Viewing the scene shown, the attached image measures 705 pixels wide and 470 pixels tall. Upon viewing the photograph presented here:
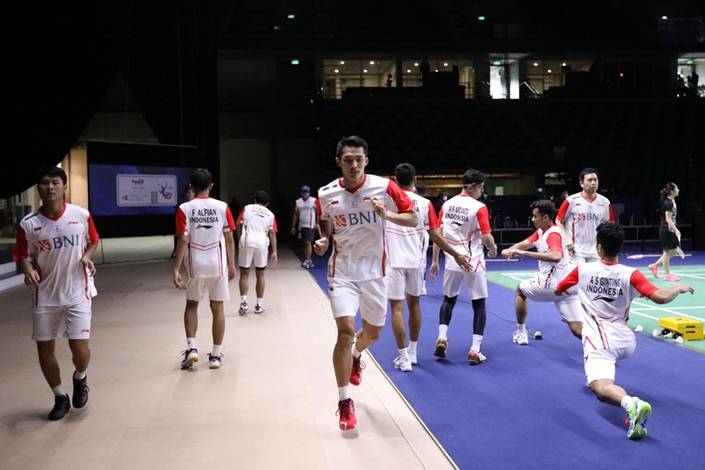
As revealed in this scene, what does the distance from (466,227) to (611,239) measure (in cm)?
213

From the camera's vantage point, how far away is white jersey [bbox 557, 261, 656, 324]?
470cm

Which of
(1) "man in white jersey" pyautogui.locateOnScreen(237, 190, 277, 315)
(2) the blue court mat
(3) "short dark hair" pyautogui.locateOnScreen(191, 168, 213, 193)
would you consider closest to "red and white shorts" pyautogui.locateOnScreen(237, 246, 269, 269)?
(1) "man in white jersey" pyautogui.locateOnScreen(237, 190, 277, 315)

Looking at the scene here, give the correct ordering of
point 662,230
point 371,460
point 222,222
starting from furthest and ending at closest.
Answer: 1. point 662,230
2. point 222,222
3. point 371,460

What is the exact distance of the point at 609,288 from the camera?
15.6 ft

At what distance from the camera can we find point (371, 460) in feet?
13.4

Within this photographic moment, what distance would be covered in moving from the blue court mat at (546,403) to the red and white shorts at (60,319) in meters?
2.34

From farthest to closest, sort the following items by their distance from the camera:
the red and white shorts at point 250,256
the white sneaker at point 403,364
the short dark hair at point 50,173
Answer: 1. the red and white shorts at point 250,256
2. the white sneaker at point 403,364
3. the short dark hair at point 50,173

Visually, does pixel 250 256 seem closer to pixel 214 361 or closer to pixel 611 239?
pixel 214 361

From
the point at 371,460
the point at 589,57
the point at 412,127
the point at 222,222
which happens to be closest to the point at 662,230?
the point at 222,222

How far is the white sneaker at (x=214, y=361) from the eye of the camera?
6.47m

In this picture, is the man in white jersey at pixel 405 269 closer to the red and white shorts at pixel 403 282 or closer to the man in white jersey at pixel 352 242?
the red and white shorts at pixel 403 282

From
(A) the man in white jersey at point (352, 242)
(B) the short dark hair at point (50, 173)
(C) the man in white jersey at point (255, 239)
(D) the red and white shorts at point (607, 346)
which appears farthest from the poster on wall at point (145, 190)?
(D) the red and white shorts at point (607, 346)

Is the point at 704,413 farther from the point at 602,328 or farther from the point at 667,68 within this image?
the point at 667,68

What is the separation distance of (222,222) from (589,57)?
30.5 meters
